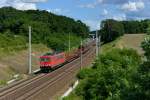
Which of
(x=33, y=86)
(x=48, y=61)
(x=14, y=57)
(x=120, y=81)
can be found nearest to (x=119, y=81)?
(x=120, y=81)

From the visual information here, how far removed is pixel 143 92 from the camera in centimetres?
1316

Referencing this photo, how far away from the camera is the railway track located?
50994 mm

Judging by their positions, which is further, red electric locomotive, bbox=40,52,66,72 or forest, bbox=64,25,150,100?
red electric locomotive, bbox=40,52,66,72

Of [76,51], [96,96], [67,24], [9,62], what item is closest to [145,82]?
[96,96]

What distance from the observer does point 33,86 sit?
6066 cm

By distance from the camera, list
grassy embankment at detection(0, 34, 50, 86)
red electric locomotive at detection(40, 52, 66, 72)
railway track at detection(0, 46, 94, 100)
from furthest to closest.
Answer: red electric locomotive at detection(40, 52, 66, 72) < grassy embankment at detection(0, 34, 50, 86) < railway track at detection(0, 46, 94, 100)

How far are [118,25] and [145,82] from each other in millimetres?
134210

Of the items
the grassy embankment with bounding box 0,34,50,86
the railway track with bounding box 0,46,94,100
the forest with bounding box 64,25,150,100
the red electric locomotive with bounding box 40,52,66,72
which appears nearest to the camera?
the forest with bounding box 64,25,150,100

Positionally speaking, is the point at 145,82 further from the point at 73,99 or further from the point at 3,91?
the point at 3,91

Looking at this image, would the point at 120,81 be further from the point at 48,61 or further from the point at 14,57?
the point at 14,57

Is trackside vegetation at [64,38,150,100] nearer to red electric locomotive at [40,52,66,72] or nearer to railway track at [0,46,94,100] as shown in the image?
railway track at [0,46,94,100]

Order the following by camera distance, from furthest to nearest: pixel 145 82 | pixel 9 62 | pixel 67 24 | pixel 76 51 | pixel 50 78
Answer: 1. pixel 67 24
2. pixel 76 51
3. pixel 9 62
4. pixel 50 78
5. pixel 145 82

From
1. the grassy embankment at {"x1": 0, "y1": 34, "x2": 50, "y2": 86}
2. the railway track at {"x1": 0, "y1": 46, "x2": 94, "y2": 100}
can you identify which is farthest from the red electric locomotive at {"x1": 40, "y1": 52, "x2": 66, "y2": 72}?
the grassy embankment at {"x1": 0, "y1": 34, "x2": 50, "y2": 86}

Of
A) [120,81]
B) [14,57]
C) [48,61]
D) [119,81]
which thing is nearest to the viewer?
[120,81]
